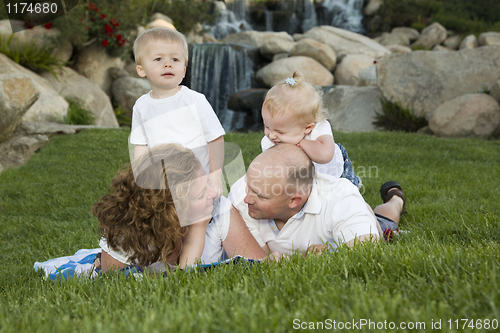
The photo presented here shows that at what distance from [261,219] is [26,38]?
10.2m

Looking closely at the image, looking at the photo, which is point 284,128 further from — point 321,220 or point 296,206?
point 321,220

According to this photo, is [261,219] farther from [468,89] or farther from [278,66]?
[278,66]

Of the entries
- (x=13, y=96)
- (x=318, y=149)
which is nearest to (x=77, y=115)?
(x=13, y=96)

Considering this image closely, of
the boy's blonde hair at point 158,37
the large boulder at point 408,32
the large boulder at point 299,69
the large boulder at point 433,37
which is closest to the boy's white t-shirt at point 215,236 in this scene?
the boy's blonde hair at point 158,37

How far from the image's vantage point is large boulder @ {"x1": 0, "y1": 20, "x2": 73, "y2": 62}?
10.1 metres

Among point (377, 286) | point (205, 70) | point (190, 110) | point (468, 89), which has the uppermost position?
point (190, 110)

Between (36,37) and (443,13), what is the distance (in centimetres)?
1933

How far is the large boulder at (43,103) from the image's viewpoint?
8.55m

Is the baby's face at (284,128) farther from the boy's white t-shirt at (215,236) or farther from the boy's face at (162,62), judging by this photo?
the boy's face at (162,62)

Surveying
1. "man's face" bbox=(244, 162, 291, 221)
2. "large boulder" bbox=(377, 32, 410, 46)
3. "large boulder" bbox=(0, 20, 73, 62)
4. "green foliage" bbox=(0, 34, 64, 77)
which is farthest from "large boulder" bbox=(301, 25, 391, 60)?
"man's face" bbox=(244, 162, 291, 221)

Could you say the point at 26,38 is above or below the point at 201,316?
Answer: below

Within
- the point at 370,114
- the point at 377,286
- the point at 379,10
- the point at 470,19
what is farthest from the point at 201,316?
the point at 470,19

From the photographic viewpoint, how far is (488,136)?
28.0 feet

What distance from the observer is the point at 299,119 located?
293 centimetres
